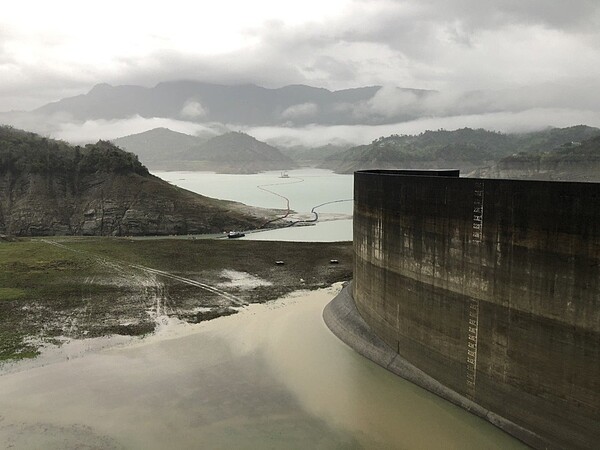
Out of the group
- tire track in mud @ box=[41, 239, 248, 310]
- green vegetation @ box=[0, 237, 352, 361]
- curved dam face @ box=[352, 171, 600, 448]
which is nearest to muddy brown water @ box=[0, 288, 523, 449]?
curved dam face @ box=[352, 171, 600, 448]

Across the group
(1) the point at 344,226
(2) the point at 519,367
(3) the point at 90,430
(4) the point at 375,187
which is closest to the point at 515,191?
(2) the point at 519,367

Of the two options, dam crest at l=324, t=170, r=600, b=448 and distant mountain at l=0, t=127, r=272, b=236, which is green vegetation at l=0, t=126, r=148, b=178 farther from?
dam crest at l=324, t=170, r=600, b=448

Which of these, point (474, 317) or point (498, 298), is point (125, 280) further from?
point (498, 298)

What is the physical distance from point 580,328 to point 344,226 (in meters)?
51.8

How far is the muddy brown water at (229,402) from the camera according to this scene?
48.0ft

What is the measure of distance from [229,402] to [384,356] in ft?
20.6

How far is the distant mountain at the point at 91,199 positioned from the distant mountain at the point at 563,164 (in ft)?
175

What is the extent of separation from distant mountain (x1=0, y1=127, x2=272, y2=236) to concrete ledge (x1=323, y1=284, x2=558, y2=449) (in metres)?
39.6

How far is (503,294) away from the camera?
14.4 metres

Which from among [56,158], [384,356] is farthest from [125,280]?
[56,158]

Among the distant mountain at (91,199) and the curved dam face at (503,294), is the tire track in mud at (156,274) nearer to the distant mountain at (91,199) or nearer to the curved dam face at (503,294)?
the curved dam face at (503,294)

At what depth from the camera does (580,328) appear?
1245 centimetres

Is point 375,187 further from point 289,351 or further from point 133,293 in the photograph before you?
point 133,293

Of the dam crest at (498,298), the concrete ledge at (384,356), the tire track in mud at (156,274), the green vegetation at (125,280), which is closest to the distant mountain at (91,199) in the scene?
the green vegetation at (125,280)
